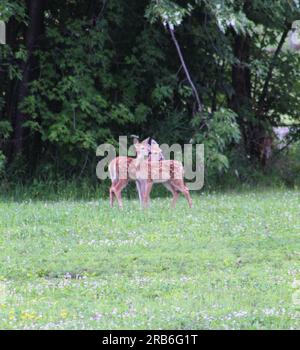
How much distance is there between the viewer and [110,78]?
2042 centimetres

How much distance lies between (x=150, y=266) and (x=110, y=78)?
915 centimetres

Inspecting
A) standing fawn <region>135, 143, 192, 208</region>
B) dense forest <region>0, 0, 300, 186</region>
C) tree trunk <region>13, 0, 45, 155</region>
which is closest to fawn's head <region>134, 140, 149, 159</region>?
standing fawn <region>135, 143, 192, 208</region>

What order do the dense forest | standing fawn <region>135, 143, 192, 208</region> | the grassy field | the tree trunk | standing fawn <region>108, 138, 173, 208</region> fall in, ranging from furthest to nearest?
1. the tree trunk
2. the dense forest
3. standing fawn <region>108, 138, 173, 208</region>
4. standing fawn <region>135, 143, 192, 208</region>
5. the grassy field

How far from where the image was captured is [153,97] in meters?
20.4

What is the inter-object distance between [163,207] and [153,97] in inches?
173

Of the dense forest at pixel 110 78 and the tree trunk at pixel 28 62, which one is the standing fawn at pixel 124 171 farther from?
the tree trunk at pixel 28 62

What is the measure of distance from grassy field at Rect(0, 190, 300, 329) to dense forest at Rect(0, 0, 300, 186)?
2.97 meters

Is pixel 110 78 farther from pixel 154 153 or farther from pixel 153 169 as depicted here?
pixel 153 169

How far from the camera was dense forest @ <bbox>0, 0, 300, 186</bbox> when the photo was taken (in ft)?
64.2

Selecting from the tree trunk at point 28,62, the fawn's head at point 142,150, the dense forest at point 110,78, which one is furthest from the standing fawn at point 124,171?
the tree trunk at point 28,62

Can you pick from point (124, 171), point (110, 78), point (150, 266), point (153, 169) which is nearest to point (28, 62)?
point (110, 78)

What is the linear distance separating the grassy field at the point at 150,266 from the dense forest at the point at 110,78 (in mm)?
2974

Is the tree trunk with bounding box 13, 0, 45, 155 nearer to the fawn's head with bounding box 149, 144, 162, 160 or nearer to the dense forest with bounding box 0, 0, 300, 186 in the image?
the dense forest with bounding box 0, 0, 300, 186
